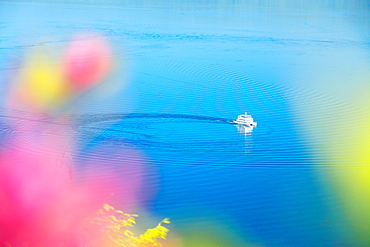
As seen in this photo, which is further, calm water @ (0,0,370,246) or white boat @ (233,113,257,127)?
white boat @ (233,113,257,127)

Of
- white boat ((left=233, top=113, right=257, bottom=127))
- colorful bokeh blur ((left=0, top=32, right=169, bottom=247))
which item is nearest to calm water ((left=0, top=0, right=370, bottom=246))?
white boat ((left=233, top=113, right=257, bottom=127))

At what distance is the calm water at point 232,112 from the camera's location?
579cm

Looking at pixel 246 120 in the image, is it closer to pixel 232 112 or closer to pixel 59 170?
pixel 232 112

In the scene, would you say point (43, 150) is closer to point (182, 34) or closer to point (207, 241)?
point (207, 241)

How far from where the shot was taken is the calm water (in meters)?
5.79

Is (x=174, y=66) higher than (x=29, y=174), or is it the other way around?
(x=174, y=66)

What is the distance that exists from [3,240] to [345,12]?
22954 millimetres

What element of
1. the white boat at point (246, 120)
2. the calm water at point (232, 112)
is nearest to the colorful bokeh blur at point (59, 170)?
the calm water at point (232, 112)

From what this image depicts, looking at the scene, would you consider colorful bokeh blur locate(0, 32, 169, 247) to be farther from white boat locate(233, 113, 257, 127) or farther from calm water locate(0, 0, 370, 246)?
white boat locate(233, 113, 257, 127)

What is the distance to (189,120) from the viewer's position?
8.65 meters

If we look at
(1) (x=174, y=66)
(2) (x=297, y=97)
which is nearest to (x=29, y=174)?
(2) (x=297, y=97)

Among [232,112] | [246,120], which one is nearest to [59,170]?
[246,120]

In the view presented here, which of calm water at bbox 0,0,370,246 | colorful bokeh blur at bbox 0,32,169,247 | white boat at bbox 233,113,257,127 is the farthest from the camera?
white boat at bbox 233,113,257,127

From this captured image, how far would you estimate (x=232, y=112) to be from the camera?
29.8ft
